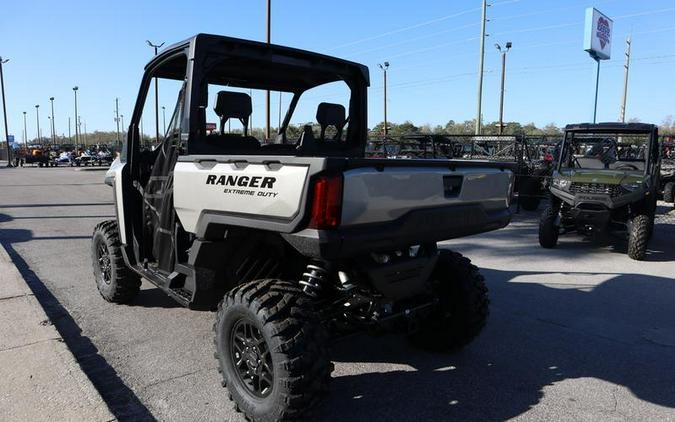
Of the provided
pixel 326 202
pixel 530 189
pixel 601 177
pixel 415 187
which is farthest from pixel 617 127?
pixel 326 202

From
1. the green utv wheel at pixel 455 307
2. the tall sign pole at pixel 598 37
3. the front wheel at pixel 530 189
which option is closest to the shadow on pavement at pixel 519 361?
the green utv wheel at pixel 455 307

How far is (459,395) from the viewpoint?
11.2ft

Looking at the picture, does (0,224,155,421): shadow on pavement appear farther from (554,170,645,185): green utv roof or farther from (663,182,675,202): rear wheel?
(663,182,675,202): rear wheel

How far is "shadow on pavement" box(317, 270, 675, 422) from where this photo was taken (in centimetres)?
327

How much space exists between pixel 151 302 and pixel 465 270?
3180mm

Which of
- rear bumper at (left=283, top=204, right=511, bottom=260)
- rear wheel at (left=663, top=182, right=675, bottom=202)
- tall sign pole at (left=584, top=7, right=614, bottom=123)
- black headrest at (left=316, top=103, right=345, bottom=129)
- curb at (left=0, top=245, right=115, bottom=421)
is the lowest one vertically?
curb at (left=0, top=245, right=115, bottom=421)

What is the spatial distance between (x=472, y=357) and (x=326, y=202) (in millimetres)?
2197

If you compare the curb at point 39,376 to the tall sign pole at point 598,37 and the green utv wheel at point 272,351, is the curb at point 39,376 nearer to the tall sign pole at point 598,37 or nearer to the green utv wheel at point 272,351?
the green utv wheel at point 272,351

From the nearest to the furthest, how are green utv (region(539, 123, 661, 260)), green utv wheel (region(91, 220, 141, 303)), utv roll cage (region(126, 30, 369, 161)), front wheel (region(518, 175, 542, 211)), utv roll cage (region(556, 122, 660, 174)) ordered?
1. utv roll cage (region(126, 30, 369, 161))
2. green utv wheel (region(91, 220, 141, 303))
3. green utv (region(539, 123, 661, 260))
4. utv roll cage (region(556, 122, 660, 174))
5. front wheel (region(518, 175, 542, 211))

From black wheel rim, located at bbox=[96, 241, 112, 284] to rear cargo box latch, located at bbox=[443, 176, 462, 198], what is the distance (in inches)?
137

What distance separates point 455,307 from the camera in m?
3.86

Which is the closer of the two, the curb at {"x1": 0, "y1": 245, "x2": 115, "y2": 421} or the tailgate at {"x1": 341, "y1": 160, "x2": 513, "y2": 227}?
the tailgate at {"x1": 341, "y1": 160, "x2": 513, "y2": 227}

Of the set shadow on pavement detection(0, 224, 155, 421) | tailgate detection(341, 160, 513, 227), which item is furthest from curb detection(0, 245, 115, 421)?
tailgate detection(341, 160, 513, 227)

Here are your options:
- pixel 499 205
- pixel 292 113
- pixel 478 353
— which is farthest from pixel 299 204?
pixel 292 113
